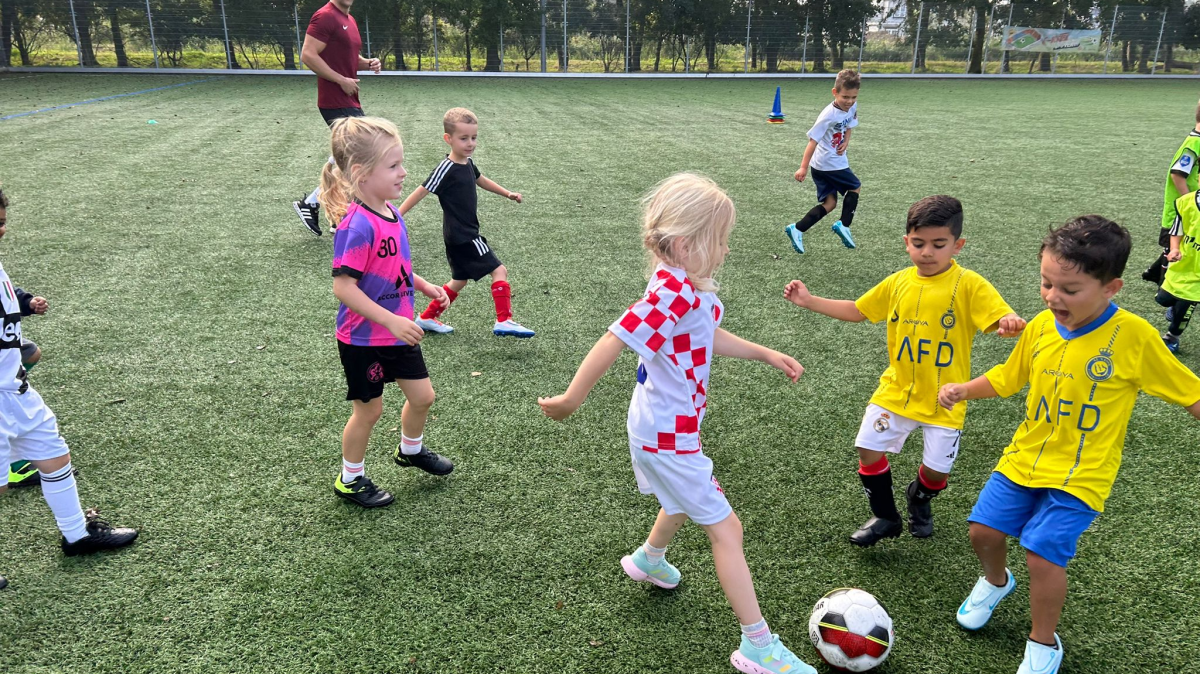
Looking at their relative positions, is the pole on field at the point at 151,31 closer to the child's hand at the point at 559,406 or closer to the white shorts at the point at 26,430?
the white shorts at the point at 26,430

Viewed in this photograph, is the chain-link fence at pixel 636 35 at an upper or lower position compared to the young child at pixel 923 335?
upper

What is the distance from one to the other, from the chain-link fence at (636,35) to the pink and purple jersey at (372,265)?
2828cm

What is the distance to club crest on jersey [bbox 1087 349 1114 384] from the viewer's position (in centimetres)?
232

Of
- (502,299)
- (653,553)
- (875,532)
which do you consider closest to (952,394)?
(875,532)

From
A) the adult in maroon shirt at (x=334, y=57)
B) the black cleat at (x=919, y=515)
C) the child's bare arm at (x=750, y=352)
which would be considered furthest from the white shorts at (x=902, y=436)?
the adult in maroon shirt at (x=334, y=57)

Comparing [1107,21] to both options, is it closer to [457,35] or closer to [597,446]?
[457,35]

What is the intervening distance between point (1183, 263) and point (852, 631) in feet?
13.0

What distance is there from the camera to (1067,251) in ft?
7.54

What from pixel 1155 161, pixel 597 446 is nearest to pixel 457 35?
pixel 1155 161

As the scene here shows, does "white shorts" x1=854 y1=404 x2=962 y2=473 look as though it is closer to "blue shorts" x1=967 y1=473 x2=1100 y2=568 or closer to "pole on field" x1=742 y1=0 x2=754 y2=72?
"blue shorts" x1=967 y1=473 x2=1100 y2=568

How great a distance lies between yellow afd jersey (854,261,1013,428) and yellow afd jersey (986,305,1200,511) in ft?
1.37

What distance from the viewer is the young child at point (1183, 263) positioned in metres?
4.73

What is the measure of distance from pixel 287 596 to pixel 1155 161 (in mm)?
13676

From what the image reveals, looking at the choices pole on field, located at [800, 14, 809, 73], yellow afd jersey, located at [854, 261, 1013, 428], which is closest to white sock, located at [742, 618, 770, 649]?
yellow afd jersey, located at [854, 261, 1013, 428]
